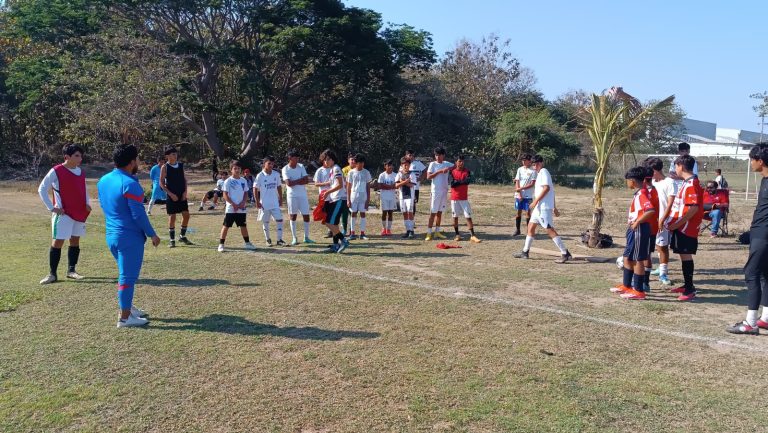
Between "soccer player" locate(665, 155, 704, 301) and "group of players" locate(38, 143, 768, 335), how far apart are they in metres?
0.01

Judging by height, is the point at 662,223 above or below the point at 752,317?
above

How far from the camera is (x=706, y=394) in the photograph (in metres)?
4.71

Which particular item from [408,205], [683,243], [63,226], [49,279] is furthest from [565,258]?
[49,279]

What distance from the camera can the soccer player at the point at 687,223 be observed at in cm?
768

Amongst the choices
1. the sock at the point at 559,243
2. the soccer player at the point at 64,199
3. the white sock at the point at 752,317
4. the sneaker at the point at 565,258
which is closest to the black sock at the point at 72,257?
the soccer player at the point at 64,199

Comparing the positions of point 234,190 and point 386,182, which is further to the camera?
point 386,182

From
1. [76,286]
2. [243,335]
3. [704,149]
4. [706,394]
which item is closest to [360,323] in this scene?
[243,335]

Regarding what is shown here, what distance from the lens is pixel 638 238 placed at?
7.72 meters

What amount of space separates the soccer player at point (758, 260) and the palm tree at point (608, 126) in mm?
5495

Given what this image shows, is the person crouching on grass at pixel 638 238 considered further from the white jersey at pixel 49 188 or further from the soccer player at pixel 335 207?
the white jersey at pixel 49 188

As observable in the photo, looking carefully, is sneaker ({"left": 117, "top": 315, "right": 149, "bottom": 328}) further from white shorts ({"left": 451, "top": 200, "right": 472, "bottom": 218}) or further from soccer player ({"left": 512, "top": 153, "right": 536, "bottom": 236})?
soccer player ({"left": 512, "top": 153, "right": 536, "bottom": 236})

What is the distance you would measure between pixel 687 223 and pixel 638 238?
0.71 metres

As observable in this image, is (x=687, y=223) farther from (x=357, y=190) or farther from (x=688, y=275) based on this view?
(x=357, y=190)

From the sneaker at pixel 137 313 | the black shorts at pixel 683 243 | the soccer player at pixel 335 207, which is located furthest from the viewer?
the soccer player at pixel 335 207
